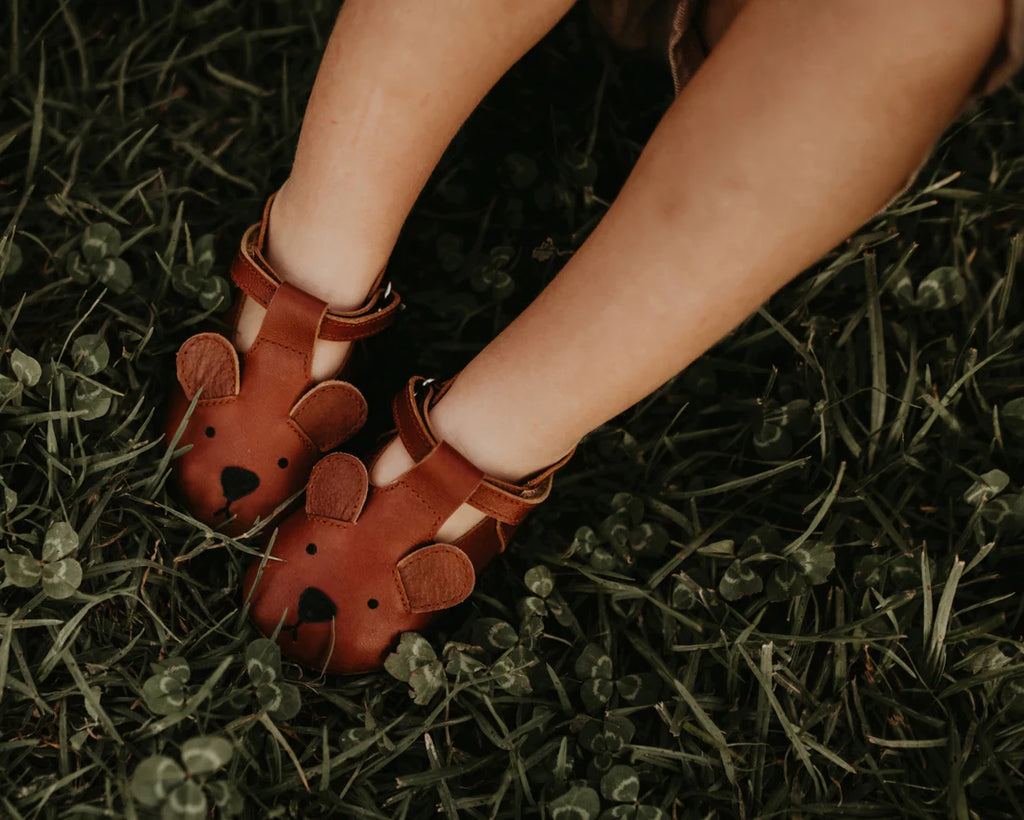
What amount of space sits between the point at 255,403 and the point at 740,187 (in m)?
0.66

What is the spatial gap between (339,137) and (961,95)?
2.16 feet

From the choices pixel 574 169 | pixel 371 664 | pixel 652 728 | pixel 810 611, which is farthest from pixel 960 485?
pixel 371 664

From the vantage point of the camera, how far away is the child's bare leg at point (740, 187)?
2.41ft

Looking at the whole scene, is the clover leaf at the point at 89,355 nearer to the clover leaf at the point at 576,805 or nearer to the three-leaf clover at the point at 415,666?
the three-leaf clover at the point at 415,666

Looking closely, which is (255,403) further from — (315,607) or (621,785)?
(621,785)

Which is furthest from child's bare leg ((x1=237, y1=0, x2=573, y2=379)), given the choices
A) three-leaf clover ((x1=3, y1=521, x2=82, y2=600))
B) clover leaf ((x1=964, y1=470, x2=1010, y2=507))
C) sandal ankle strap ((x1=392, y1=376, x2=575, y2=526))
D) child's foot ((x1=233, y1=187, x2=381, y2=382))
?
clover leaf ((x1=964, y1=470, x2=1010, y2=507))

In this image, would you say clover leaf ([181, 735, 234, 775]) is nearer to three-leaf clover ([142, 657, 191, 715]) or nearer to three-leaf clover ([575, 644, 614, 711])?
three-leaf clover ([142, 657, 191, 715])

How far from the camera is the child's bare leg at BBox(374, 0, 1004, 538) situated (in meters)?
0.73

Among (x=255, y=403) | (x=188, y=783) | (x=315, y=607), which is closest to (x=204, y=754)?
(x=188, y=783)

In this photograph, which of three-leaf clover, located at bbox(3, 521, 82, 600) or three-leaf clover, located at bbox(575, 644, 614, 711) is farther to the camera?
three-leaf clover, located at bbox(575, 644, 614, 711)

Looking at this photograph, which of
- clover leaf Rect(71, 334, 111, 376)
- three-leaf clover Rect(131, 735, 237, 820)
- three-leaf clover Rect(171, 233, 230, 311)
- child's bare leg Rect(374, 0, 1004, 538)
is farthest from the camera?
three-leaf clover Rect(171, 233, 230, 311)

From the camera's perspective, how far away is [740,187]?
793 mm

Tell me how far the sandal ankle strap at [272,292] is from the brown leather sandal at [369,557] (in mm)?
107

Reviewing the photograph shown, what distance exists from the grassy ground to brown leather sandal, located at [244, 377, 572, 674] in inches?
2.3
